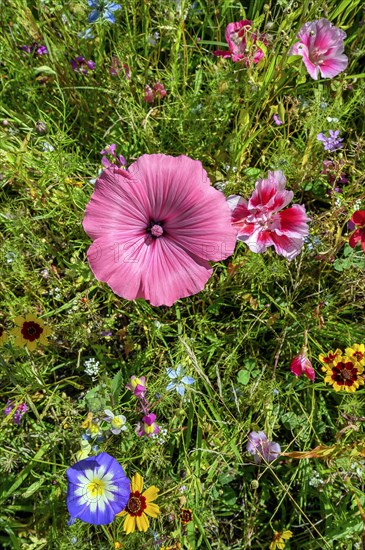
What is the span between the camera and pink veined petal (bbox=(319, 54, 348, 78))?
1.65m

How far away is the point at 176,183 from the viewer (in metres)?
1.28

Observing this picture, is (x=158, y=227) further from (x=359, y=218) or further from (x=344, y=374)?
(x=344, y=374)

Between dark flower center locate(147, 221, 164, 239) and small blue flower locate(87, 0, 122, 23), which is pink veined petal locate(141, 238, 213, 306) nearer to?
dark flower center locate(147, 221, 164, 239)

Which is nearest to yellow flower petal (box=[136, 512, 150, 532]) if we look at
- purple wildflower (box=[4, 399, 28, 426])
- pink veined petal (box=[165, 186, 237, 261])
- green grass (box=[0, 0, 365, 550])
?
green grass (box=[0, 0, 365, 550])

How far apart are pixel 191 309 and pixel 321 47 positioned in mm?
1011

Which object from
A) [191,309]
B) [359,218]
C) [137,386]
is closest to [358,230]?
[359,218]

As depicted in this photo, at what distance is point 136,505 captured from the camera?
140 cm

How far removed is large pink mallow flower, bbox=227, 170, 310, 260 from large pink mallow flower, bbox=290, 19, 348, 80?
485 millimetres

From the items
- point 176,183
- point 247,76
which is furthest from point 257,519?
point 247,76

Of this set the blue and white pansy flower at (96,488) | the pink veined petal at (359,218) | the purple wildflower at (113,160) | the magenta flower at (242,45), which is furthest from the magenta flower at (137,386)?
the magenta flower at (242,45)

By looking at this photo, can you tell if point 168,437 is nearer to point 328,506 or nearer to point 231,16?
point 328,506

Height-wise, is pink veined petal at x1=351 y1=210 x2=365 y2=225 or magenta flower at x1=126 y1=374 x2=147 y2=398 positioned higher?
pink veined petal at x1=351 y1=210 x2=365 y2=225

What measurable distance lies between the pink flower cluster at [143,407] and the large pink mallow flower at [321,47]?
1.12 metres

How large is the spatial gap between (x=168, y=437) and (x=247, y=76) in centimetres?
119
